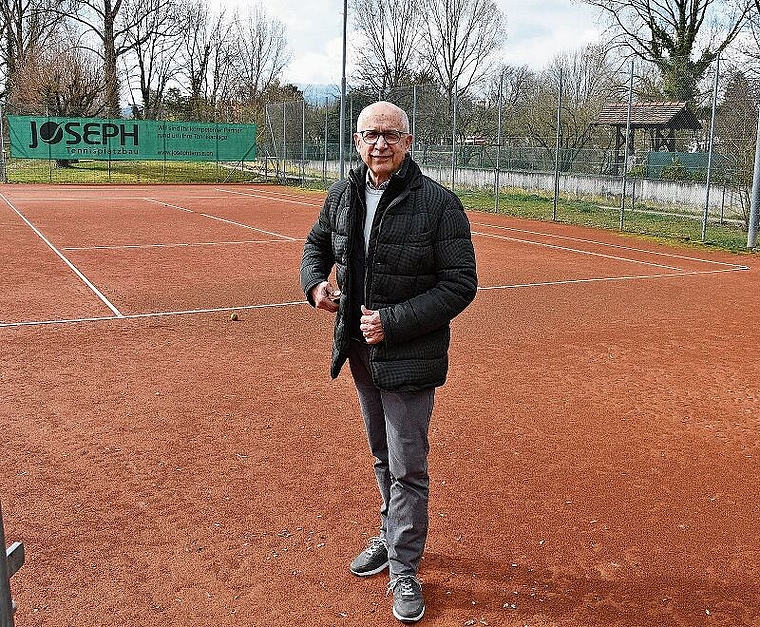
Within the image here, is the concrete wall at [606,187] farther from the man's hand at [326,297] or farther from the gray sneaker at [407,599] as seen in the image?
the gray sneaker at [407,599]

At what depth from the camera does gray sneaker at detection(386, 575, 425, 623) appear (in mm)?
3307

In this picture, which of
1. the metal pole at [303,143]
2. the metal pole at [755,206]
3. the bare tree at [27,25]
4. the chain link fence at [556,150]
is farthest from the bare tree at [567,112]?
the bare tree at [27,25]

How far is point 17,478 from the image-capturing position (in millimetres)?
4688

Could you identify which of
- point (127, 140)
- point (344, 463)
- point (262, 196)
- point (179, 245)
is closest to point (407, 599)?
point (344, 463)

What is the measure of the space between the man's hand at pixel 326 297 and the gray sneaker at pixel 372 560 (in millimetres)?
1011

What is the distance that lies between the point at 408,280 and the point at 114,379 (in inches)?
156

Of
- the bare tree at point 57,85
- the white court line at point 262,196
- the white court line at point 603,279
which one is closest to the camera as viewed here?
the white court line at point 603,279

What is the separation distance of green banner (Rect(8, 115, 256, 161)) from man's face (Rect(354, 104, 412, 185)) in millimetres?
36915

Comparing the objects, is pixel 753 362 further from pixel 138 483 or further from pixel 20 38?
pixel 20 38

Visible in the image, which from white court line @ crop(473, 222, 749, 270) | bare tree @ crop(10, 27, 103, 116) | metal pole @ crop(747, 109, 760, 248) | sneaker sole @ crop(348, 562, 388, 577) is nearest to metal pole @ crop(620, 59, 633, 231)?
white court line @ crop(473, 222, 749, 270)

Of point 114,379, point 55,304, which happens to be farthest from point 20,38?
point 114,379

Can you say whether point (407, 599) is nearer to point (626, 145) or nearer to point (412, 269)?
point (412, 269)

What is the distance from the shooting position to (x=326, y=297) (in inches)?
138

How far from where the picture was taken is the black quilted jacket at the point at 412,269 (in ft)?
10.7
